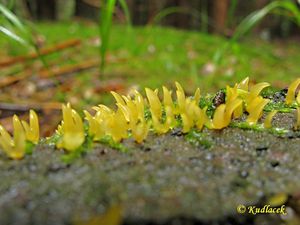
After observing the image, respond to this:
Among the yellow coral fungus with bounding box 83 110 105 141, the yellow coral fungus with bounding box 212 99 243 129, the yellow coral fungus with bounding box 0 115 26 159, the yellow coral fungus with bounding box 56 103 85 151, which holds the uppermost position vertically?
the yellow coral fungus with bounding box 212 99 243 129

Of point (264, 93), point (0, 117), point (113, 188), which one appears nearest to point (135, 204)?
point (113, 188)

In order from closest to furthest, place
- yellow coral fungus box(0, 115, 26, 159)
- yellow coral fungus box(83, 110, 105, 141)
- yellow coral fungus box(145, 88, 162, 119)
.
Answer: yellow coral fungus box(0, 115, 26, 159) → yellow coral fungus box(83, 110, 105, 141) → yellow coral fungus box(145, 88, 162, 119)

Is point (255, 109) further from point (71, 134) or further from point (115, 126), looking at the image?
point (71, 134)

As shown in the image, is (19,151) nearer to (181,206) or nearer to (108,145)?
(108,145)

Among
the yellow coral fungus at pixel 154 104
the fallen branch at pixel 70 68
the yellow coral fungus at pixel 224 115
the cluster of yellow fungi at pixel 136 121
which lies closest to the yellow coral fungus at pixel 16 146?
the cluster of yellow fungi at pixel 136 121

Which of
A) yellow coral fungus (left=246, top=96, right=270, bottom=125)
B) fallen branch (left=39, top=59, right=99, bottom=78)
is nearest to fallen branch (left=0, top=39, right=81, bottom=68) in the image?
fallen branch (left=39, top=59, right=99, bottom=78)

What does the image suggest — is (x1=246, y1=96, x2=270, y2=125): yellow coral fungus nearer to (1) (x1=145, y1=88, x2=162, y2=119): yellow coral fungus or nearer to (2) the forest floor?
(2) the forest floor

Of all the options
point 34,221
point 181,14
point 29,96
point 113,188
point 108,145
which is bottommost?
point 34,221
